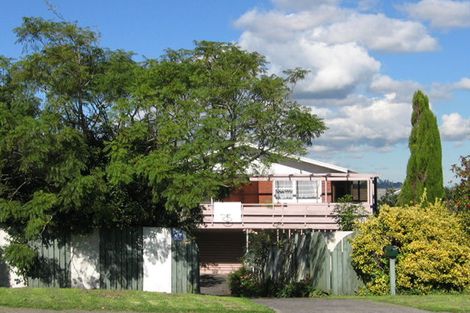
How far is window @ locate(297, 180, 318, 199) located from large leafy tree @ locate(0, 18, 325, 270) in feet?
54.8

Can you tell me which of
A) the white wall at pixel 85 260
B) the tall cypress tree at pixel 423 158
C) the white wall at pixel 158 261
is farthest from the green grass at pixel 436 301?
the tall cypress tree at pixel 423 158

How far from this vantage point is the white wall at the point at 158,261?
18891mm

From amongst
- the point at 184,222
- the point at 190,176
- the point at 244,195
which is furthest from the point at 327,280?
the point at 244,195

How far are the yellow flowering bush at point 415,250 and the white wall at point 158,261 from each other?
5.03 metres

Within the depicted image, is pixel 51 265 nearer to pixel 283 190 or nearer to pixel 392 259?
pixel 392 259

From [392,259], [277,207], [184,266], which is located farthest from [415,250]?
[277,207]

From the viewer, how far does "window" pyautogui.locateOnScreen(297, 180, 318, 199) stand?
1385 inches

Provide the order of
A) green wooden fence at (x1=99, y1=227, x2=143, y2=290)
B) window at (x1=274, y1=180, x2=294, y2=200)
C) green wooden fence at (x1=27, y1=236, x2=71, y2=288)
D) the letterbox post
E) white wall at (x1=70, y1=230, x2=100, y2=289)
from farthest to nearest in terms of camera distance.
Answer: window at (x1=274, y1=180, x2=294, y2=200) < green wooden fence at (x1=99, y1=227, x2=143, y2=290) < white wall at (x1=70, y1=230, x2=100, y2=289) < green wooden fence at (x1=27, y1=236, x2=71, y2=288) < the letterbox post

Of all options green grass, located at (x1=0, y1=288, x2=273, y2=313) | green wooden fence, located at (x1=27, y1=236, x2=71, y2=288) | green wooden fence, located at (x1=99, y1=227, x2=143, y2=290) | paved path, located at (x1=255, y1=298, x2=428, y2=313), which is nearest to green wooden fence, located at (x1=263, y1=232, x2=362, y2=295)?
paved path, located at (x1=255, y1=298, x2=428, y2=313)

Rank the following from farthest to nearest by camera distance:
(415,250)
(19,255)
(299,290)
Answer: (299,290), (415,250), (19,255)

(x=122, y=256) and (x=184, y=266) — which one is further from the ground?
(x=122, y=256)

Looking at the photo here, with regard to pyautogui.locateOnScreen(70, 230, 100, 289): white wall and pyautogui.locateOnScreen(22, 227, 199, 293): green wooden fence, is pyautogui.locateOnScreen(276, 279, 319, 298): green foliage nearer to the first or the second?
pyautogui.locateOnScreen(22, 227, 199, 293): green wooden fence

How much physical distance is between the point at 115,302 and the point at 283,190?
22.5 m

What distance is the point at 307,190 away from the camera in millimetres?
35344
